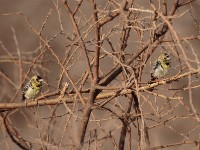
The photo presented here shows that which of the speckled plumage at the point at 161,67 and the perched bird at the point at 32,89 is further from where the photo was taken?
the perched bird at the point at 32,89

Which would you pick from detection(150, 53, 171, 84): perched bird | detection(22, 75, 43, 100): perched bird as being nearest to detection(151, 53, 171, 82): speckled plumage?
detection(150, 53, 171, 84): perched bird

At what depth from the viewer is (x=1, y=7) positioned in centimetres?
1348

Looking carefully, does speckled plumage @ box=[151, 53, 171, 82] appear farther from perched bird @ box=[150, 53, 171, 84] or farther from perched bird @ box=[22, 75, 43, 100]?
perched bird @ box=[22, 75, 43, 100]

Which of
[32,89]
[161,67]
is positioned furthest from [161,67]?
[32,89]

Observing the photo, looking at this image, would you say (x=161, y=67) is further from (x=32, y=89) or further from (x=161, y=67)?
(x=32, y=89)

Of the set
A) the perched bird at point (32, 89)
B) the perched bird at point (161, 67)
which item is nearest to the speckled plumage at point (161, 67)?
the perched bird at point (161, 67)

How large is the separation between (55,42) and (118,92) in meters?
9.53

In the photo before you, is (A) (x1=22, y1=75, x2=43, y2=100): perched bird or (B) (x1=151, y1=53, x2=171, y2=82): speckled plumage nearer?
(B) (x1=151, y1=53, x2=171, y2=82): speckled plumage

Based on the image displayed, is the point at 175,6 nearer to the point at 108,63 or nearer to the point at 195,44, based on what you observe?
the point at 108,63

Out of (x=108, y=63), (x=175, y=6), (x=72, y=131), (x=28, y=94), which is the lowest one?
(x=72, y=131)

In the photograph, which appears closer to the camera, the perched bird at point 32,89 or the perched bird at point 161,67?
the perched bird at point 161,67

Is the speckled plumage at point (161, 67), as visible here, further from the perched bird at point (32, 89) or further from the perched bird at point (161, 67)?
the perched bird at point (32, 89)

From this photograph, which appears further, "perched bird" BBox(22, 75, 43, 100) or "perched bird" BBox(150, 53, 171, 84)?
"perched bird" BBox(22, 75, 43, 100)

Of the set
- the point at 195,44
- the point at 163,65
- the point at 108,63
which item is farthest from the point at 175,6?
the point at 195,44
